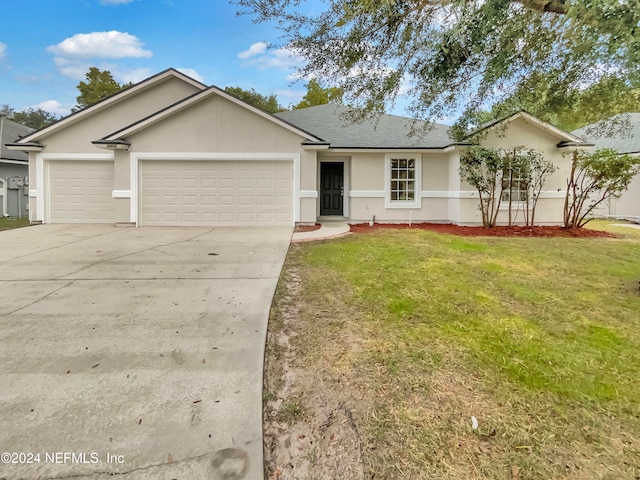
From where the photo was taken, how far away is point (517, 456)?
2.02 meters

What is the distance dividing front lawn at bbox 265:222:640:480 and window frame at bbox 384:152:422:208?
298 inches

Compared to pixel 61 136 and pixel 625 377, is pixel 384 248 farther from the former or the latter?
pixel 61 136

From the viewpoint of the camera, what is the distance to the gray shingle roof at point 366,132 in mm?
13109

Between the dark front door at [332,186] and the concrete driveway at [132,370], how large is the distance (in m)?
8.87

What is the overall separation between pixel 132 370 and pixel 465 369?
2.68 meters

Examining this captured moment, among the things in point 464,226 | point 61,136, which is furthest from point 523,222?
point 61,136

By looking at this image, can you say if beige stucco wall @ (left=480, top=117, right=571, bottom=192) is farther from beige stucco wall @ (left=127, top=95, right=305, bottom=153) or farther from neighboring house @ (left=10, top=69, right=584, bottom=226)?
beige stucco wall @ (left=127, top=95, right=305, bottom=153)

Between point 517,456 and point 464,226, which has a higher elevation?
point 464,226

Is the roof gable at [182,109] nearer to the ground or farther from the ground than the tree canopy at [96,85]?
nearer to the ground

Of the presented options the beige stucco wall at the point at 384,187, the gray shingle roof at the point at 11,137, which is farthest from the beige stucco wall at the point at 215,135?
the gray shingle roof at the point at 11,137

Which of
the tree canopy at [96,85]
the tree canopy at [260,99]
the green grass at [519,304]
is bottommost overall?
the green grass at [519,304]

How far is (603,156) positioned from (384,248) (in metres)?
8.18

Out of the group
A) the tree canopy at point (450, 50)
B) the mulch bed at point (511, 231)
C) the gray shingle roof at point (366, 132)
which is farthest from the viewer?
the gray shingle roof at point (366, 132)

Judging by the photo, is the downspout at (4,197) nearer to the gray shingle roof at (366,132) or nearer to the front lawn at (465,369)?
the gray shingle roof at (366,132)
